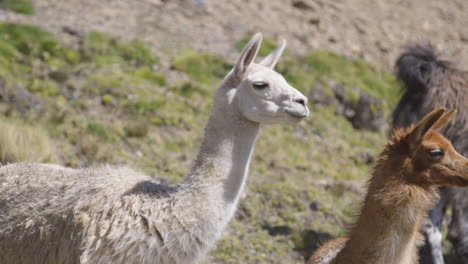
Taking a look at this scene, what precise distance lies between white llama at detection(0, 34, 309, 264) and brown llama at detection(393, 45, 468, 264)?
3093 millimetres

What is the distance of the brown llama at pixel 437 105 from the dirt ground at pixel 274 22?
449cm

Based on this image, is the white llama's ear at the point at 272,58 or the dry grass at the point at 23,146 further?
the dry grass at the point at 23,146

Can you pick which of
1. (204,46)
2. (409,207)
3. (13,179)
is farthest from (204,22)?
(409,207)

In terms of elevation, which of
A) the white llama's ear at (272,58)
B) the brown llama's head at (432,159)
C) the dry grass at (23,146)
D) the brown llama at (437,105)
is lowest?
the dry grass at (23,146)

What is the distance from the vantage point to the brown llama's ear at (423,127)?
4.00m

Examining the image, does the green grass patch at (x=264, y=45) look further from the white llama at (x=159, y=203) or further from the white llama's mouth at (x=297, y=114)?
the white llama's mouth at (x=297, y=114)

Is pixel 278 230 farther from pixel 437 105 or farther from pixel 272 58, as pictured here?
pixel 272 58

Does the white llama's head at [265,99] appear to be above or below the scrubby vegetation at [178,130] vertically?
above

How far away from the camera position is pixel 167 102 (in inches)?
428

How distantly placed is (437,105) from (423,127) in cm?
307

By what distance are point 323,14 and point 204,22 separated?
12.8 feet

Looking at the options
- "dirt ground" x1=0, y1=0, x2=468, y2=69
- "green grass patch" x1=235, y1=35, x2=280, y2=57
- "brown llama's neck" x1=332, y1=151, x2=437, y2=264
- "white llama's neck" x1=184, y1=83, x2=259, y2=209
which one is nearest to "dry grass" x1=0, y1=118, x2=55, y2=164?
"white llama's neck" x1=184, y1=83, x2=259, y2=209

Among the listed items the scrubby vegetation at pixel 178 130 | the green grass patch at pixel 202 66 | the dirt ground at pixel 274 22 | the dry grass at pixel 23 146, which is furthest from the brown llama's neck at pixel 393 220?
the green grass patch at pixel 202 66

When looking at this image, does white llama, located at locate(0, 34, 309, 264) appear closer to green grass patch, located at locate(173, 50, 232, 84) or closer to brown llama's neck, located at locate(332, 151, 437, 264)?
brown llama's neck, located at locate(332, 151, 437, 264)
